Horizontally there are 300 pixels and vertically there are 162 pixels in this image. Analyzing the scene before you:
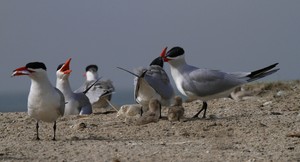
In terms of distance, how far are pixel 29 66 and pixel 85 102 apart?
4.31 metres

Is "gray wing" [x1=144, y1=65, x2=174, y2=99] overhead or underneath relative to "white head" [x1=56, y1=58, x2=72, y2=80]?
underneath

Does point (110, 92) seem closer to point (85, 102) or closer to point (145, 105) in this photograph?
point (85, 102)

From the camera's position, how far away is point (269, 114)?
9.19 meters

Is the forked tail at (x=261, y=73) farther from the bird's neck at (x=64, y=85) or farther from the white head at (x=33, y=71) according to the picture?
the bird's neck at (x=64, y=85)

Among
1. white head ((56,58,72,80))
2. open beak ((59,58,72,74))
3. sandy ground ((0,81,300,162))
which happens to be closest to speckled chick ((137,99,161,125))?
sandy ground ((0,81,300,162))

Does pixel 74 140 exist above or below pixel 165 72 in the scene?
below

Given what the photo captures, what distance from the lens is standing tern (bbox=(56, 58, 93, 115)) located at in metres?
11.5

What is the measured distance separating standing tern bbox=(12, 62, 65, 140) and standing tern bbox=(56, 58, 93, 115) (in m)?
3.82

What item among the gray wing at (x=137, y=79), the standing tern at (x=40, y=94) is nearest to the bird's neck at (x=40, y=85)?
the standing tern at (x=40, y=94)

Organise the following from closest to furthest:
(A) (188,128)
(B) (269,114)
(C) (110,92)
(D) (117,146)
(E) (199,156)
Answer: (E) (199,156) → (D) (117,146) → (A) (188,128) → (B) (269,114) → (C) (110,92)

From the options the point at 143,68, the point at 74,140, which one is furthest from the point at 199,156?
the point at 143,68

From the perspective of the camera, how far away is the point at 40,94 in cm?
741

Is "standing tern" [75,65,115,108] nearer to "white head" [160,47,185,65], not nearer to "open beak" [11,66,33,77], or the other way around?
"white head" [160,47,185,65]

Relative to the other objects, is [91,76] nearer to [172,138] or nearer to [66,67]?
[66,67]
